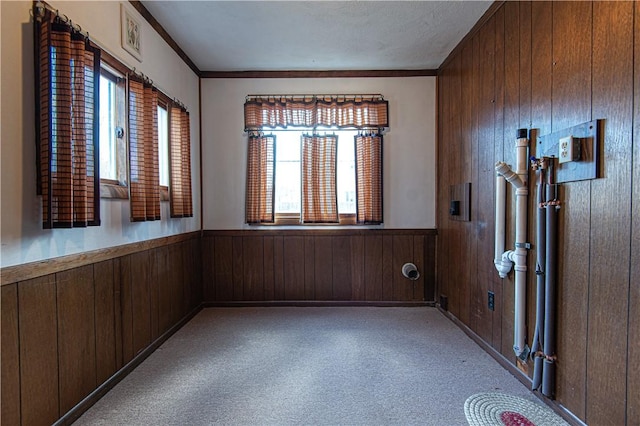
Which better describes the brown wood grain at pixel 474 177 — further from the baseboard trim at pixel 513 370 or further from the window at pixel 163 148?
the window at pixel 163 148

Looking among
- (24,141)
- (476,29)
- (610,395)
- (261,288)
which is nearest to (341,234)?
(261,288)

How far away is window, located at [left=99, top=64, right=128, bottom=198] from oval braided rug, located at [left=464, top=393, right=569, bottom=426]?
2.28 metres

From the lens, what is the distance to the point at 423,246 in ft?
11.3

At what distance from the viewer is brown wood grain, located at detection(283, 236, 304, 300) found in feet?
11.3

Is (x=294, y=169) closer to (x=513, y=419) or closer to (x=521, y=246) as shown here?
(x=521, y=246)

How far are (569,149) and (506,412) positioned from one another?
1304 mm

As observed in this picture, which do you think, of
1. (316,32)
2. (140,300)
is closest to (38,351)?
(140,300)

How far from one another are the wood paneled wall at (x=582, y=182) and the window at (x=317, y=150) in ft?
3.78

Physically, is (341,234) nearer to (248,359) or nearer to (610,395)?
(248,359)

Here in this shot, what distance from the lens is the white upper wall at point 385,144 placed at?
342 cm

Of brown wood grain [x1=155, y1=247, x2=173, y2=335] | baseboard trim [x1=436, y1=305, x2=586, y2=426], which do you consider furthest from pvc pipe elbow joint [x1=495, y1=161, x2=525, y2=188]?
brown wood grain [x1=155, y1=247, x2=173, y2=335]

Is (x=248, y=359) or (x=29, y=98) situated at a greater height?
(x=29, y=98)

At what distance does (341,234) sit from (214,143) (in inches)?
64.1

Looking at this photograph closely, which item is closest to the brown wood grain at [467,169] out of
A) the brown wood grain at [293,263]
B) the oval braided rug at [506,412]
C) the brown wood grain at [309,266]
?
the oval braided rug at [506,412]
